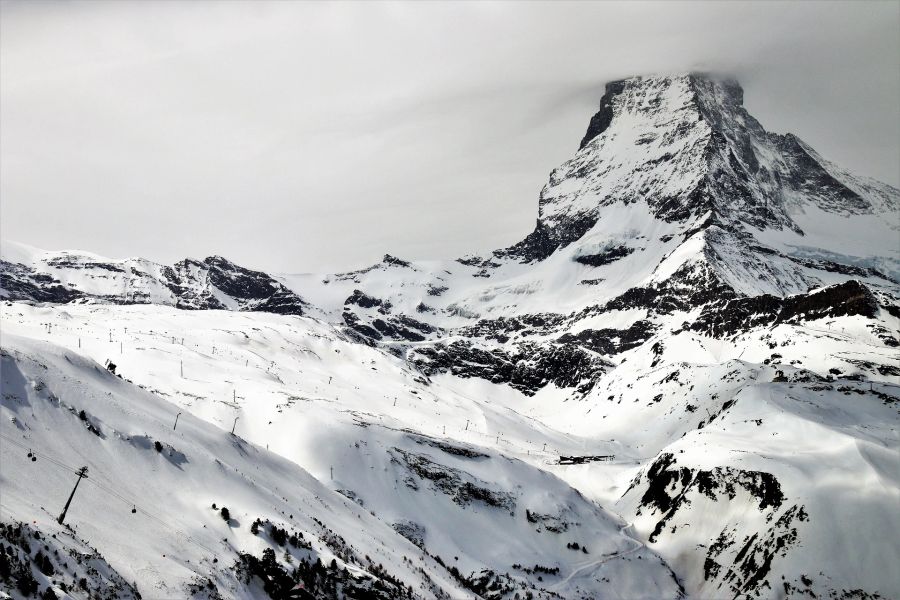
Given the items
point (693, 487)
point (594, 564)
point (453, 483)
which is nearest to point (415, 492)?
point (453, 483)

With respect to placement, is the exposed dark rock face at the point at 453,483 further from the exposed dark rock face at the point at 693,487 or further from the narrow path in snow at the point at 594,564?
the exposed dark rock face at the point at 693,487

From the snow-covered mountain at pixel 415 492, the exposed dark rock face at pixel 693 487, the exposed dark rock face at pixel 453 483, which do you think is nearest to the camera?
the snow-covered mountain at pixel 415 492

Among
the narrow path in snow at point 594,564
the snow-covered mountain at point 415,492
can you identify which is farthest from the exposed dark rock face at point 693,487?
the narrow path in snow at point 594,564

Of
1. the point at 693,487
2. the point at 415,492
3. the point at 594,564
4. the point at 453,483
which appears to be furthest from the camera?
the point at 693,487

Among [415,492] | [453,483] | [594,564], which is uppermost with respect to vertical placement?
[453,483]

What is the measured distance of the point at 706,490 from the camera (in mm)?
96250

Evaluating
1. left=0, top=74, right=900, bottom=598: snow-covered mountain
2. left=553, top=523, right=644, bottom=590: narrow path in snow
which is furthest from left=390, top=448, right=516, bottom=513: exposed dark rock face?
left=553, top=523, right=644, bottom=590: narrow path in snow

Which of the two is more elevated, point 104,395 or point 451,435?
point 104,395

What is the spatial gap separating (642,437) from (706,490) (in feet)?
290

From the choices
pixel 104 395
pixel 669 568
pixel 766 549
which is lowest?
pixel 669 568

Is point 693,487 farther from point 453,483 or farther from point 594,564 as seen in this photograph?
point 453,483

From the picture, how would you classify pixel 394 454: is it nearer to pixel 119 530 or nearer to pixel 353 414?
pixel 353 414

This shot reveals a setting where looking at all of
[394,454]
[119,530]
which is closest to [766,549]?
[394,454]

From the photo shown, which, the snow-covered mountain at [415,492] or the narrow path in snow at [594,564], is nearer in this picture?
the snow-covered mountain at [415,492]
